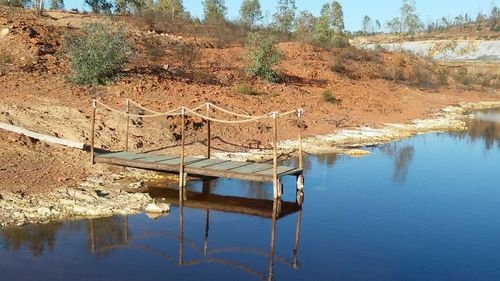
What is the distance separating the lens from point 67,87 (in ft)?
63.2

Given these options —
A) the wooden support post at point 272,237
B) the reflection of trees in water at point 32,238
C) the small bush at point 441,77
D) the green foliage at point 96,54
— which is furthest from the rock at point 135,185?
the small bush at point 441,77

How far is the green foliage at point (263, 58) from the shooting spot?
27781 millimetres

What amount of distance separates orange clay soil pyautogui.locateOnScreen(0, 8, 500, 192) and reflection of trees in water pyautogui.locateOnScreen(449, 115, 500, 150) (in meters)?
2.96

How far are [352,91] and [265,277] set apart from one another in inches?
928

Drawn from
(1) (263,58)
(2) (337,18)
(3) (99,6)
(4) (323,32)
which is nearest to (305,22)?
(2) (337,18)

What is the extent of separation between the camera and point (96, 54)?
20.2 metres

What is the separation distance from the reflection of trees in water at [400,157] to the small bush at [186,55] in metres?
10.5

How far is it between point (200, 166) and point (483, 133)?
1847 centimetres

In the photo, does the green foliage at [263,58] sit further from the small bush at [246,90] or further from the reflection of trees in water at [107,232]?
the reflection of trees in water at [107,232]

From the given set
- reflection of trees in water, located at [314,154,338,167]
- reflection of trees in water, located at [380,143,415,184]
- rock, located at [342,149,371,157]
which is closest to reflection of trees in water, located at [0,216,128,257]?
reflection of trees in water, located at [314,154,338,167]

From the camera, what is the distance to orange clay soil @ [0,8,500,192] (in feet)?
45.6

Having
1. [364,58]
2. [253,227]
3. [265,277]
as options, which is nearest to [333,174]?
[253,227]

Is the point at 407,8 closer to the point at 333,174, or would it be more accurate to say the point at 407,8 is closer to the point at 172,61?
the point at 172,61

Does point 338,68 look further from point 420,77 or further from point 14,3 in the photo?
point 14,3
